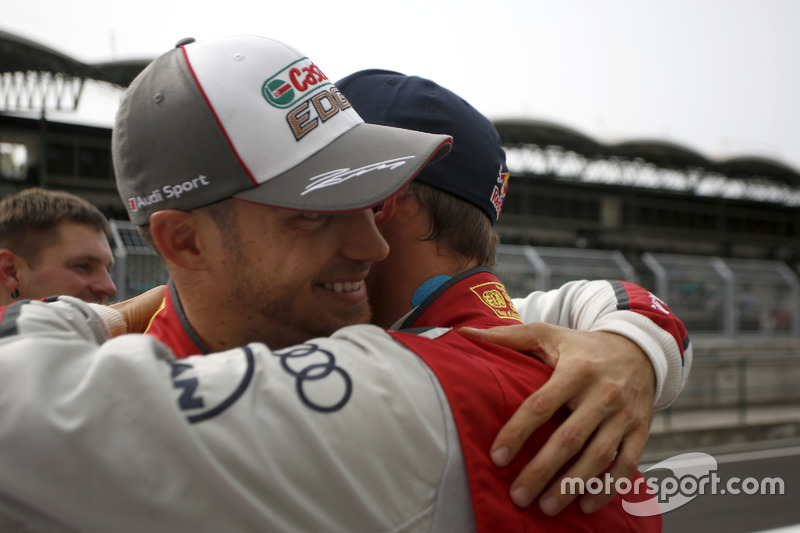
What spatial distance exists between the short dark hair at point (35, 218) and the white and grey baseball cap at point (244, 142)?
87.4 inches

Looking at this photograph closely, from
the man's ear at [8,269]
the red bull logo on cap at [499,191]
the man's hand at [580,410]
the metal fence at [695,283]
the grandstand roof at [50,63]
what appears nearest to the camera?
the man's hand at [580,410]

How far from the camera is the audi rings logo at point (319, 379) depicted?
913 millimetres

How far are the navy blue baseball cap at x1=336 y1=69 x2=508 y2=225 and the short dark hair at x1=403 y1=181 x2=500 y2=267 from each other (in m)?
0.02

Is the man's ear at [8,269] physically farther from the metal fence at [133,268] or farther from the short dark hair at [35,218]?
the metal fence at [133,268]

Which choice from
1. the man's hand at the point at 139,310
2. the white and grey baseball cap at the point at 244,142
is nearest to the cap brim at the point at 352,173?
the white and grey baseball cap at the point at 244,142

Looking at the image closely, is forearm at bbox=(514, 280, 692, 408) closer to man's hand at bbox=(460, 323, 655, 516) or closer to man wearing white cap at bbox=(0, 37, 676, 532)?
man's hand at bbox=(460, 323, 655, 516)

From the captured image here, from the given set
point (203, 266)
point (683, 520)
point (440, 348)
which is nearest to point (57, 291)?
point (203, 266)

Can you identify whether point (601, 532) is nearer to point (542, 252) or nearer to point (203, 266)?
point (203, 266)

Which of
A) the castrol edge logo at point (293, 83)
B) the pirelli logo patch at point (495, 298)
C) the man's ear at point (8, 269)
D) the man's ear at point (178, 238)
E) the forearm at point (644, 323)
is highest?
the castrol edge logo at point (293, 83)

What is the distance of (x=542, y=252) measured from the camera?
11555 millimetres

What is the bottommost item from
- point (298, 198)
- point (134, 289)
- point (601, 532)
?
point (134, 289)

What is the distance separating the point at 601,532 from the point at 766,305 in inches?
574

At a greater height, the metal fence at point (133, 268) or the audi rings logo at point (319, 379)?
the audi rings logo at point (319, 379)

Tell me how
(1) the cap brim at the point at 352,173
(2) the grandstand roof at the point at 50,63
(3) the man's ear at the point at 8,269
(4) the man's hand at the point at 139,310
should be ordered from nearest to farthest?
(1) the cap brim at the point at 352,173 → (4) the man's hand at the point at 139,310 → (3) the man's ear at the point at 8,269 → (2) the grandstand roof at the point at 50,63
